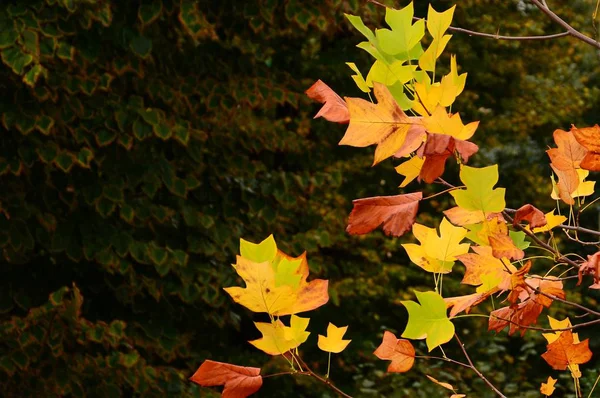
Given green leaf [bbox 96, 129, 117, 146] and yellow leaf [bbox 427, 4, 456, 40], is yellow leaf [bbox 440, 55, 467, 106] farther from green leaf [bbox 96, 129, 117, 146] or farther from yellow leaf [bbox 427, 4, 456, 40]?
Answer: green leaf [bbox 96, 129, 117, 146]

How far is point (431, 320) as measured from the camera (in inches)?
30.4

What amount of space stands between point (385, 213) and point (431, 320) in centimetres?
10

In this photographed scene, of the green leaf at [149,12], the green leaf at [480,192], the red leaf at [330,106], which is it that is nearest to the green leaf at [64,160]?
the green leaf at [149,12]

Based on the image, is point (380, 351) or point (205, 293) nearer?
point (380, 351)

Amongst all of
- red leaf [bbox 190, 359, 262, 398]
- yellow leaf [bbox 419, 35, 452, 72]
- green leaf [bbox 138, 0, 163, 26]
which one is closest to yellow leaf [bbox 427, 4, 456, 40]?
yellow leaf [bbox 419, 35, 452, 72]

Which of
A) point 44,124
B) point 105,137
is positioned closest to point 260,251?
point 44,124

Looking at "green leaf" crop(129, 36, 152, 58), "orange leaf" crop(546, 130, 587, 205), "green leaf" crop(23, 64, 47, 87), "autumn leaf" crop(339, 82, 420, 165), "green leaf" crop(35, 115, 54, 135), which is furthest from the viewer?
"green leaf" crop(129, 36, 152, 58)

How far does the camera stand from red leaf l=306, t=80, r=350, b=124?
0.80 m

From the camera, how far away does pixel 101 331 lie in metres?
3.83

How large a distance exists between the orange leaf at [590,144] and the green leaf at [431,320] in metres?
0.20

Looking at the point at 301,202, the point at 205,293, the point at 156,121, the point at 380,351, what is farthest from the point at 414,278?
the point at 380,351

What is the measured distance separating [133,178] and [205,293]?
61cm

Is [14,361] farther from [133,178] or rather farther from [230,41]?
[230,41]

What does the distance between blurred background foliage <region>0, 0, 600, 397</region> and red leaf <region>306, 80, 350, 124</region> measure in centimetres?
270
